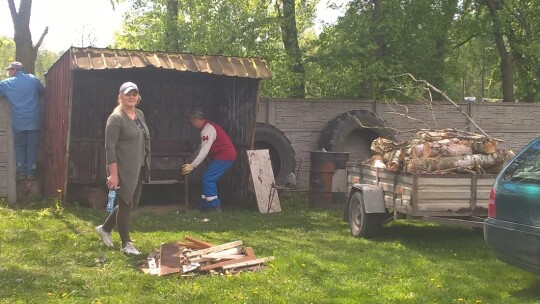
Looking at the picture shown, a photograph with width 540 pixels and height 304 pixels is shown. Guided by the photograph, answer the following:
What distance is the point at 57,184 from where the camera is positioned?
10219 millimetres

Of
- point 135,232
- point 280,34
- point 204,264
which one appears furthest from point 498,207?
point 280,34

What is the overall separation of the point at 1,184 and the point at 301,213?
209 inches

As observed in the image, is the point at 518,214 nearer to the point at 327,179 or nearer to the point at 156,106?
the point at 327,179

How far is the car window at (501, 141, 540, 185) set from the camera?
5.28 m

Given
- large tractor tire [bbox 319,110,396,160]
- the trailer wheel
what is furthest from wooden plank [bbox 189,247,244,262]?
large tractor tire [bbox 319,110,396,160]

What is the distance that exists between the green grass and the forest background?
6.62m

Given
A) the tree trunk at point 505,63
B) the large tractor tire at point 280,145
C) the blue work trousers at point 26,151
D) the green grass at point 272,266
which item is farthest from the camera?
the tree trunk at point 505,63

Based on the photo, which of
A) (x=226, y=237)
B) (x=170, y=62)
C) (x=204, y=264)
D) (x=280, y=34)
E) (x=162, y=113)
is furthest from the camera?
(x=280, y=34)

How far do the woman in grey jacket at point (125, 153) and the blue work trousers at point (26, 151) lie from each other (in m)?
4.72

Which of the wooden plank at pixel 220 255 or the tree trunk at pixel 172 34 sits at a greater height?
the tree trunk at pixel 172 34

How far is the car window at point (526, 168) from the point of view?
5281mm

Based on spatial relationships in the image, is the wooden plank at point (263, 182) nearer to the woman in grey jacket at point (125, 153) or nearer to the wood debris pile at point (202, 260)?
the wood debris pile at point (202, 260)

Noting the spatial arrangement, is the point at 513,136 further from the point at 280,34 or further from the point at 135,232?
the point at 135,232

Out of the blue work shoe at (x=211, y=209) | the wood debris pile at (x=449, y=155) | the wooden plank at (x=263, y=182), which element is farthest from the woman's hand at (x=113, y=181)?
the wooden plank at (x=263, y=182)
